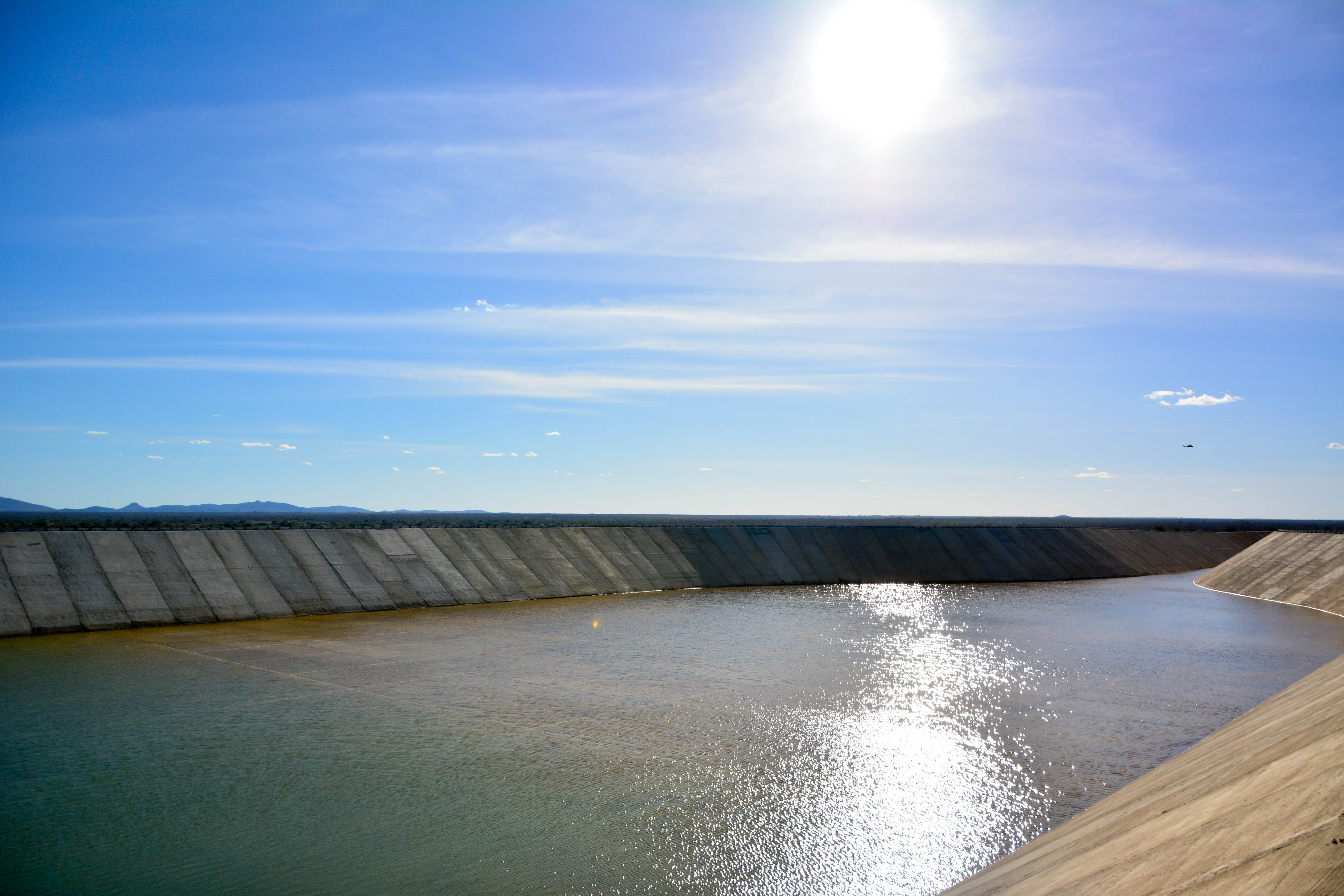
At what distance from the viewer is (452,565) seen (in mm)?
29234

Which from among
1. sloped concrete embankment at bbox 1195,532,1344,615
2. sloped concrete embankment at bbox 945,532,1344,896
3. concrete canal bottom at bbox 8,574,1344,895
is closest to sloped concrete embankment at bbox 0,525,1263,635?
concrete canal bottom at bbox 8,574,1344,895

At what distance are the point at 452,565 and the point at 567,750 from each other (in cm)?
1889

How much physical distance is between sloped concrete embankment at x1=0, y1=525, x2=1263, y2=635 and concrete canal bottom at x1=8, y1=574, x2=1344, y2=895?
1391 mm

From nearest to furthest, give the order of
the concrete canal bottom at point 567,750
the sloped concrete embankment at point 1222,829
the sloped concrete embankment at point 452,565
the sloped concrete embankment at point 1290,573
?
1. the sloped concrete embankment at point 1222,829
2. the concrete canal bottom at point 567,750
3. the sloped concrete embankment at point 452,565
4. the sloped concrete embankment at point 1290,573

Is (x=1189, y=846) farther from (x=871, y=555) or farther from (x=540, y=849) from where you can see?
(x=871, y=555)

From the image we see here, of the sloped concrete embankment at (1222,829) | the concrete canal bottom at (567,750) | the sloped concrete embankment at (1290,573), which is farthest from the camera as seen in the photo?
the sloped concrete embankment at (1290,573)

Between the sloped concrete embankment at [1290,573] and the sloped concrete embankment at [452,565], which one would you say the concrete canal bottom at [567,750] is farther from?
the sloped concrete embankment at [1290,573]

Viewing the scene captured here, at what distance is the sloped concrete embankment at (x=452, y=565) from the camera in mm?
21172

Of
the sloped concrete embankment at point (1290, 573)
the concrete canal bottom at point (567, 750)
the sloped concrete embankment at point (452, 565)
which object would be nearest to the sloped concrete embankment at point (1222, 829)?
the concrete canal bottom at point (567, 750)

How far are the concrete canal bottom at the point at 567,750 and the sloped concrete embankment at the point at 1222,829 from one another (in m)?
1.39

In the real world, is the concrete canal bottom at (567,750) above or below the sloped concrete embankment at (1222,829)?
below

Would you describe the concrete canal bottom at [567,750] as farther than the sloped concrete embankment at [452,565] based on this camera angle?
No

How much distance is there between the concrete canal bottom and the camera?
25.5 feet

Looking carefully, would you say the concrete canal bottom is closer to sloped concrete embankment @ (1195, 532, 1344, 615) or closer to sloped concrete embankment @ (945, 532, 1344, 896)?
sloped concrete embankment @ (945, 532, 1344, 896)
